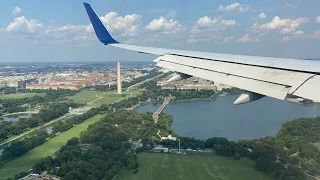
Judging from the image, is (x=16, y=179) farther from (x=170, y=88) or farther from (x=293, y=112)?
(x=170, y=88)

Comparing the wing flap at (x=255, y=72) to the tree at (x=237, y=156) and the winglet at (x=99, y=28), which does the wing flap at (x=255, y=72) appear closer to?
the winglet at (x=99, y=28)

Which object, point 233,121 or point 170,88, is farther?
point 170,88

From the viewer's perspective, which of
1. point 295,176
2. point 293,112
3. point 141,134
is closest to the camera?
point 295,176

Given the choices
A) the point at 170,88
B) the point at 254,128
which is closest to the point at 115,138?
the point at 254,128

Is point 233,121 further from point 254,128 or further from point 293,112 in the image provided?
point 293,112

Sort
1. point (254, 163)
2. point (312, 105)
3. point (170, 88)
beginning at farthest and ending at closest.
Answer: point (170, 88)
point (312, 105)
point (254, 163)

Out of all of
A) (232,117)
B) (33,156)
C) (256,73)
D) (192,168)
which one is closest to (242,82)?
(256,73)

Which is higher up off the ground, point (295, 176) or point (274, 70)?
point (274, 70)

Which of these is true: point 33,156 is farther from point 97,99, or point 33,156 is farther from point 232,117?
point 97,99
